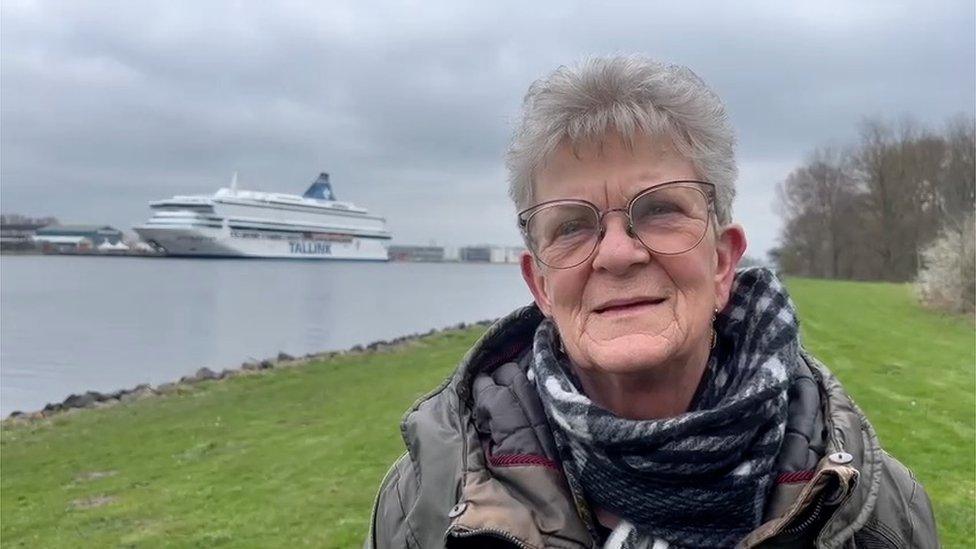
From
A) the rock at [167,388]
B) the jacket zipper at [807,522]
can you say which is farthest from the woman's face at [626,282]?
the rock at [167,388]

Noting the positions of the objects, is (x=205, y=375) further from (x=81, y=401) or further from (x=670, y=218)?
(x=670, y=218)

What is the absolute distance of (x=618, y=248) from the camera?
173 centimetres

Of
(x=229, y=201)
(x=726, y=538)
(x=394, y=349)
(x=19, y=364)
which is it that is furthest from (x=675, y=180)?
(x=229, y=201)

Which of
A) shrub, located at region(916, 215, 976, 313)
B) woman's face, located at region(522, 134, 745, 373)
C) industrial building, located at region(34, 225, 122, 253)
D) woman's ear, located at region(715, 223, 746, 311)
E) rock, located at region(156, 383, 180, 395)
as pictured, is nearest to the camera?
woman's face, located at region(522, 134, 745, 373)

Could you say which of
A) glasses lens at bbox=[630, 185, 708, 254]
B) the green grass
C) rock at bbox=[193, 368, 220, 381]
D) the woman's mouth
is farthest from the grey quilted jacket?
rock at bbox=[193, 368, 220, 381]

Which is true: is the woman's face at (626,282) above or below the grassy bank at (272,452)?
above

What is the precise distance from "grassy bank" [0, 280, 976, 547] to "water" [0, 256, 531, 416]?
3.00m

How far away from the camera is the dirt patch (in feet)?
25.7

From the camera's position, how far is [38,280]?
5969 cm

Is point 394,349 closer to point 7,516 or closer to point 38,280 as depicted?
point 7,516

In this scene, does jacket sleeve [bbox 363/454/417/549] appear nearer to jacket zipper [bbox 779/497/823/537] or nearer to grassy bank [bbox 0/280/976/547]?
jacket zipper [bbox 779/497/823/537]

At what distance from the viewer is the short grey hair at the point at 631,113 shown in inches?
70.2

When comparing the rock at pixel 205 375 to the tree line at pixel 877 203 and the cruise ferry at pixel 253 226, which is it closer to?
the tree line at pixel 877 203

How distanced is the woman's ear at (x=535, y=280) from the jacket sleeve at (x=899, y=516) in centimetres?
79
